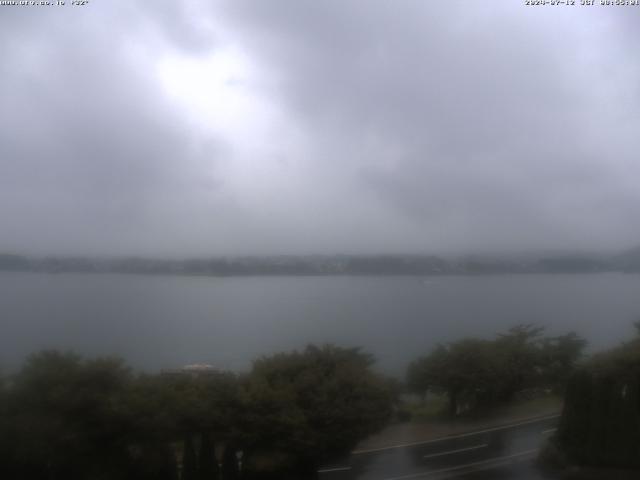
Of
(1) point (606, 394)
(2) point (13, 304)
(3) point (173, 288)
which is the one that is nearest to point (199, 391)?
(2) point (13, 304)

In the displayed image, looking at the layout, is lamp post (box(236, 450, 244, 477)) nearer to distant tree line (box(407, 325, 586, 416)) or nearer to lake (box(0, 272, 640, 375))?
lake (box(0, 272, 640, 375))

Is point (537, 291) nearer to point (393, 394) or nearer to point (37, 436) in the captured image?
point (393, 394)

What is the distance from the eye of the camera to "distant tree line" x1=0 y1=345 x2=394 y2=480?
11.9 metres

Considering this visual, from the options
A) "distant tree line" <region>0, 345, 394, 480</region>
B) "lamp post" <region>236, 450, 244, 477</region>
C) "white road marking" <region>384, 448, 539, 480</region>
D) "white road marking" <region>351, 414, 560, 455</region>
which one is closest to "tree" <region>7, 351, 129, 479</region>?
"distant tree line" <region>0, 345, 394, 480</region>

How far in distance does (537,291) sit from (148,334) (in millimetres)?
14843

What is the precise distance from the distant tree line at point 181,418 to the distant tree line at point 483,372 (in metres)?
2.23

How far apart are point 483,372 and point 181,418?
7.89m

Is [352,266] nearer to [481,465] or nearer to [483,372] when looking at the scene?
[483,372]

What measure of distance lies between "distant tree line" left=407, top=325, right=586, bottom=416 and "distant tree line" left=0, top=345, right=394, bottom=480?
87.6 inches

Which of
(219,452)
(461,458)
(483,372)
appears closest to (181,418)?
(219,452)

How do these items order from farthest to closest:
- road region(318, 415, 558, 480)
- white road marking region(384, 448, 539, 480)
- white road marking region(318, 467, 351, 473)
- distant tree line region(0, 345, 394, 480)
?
white road marking region(318, 467, 351, 473)
road region(318, 415, 558, 480)
white road marking region(384, 448, 539, 480)
distant tree line region(0, 345, 394, 480)

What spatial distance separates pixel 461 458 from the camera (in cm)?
1423

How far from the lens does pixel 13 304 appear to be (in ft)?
57.7

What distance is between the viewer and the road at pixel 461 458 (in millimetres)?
13570
